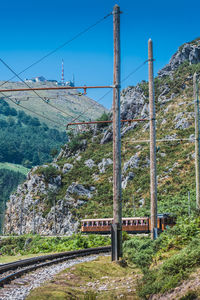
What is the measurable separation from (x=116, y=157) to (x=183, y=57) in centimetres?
12840

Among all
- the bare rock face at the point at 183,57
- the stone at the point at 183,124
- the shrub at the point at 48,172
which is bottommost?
the shrub at the point at 48,172

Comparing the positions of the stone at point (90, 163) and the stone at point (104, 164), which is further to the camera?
the stone at point (90, 163)

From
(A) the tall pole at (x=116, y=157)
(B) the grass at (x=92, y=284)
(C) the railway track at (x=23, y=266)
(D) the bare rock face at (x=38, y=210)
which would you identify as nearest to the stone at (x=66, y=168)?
(D) the bare rock face at (x=38, y=210)

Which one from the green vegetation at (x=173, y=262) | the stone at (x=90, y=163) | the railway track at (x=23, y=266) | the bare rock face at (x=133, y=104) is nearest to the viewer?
the green vegetation at (x=173, y=262)

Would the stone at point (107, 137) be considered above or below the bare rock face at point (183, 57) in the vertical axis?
below

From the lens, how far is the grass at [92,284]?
892cm

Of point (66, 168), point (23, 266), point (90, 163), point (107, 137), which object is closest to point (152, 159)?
point (23, 266)

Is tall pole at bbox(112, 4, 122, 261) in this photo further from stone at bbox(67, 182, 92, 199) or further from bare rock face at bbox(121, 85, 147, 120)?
bare rock face at bbox(121, 85, 147, 120)

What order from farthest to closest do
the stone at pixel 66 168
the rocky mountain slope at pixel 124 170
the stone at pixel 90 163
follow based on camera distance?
the stone at pixel 66 168 → the stone at pixel 90 163 → the rocky mountain slope at pixel 124 170

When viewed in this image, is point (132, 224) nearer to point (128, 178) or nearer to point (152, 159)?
point (152, 159)

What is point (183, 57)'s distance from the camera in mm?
136250

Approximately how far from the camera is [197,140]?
21.3 metres

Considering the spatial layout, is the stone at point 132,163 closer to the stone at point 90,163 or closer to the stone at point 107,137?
the stone at point 90,163

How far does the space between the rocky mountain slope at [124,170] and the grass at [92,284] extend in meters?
47.4
